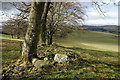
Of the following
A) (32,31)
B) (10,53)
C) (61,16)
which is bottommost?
(10,53)

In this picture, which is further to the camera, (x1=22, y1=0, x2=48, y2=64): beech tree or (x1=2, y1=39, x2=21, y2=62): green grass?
(x1=2, y1=39, x2=21, y2=62): green grass

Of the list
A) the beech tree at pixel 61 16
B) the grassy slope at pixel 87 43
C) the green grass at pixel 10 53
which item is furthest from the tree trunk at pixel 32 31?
the grassy slope at pixel 87 43

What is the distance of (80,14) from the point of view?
15.7 meters

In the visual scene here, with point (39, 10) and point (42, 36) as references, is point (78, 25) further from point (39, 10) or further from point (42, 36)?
point (39, 10)

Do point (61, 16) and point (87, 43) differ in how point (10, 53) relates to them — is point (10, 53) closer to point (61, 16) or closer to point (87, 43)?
point (61, 16)

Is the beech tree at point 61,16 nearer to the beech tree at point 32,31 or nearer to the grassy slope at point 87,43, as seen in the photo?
the grassy slope at point 87,43

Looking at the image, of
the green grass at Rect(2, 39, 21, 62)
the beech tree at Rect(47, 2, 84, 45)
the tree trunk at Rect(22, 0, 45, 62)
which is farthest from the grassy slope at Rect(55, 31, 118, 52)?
the tree trunk at Rect(22, 0, 45, 62)

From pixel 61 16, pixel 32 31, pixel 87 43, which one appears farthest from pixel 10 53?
pixel 87 43

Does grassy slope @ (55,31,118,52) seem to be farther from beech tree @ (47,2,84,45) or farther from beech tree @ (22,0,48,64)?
beech tree @ (22,0,48,64)

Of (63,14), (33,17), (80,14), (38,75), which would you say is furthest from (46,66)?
(80,14)

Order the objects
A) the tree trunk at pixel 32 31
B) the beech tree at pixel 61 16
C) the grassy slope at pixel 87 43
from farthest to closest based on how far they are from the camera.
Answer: the grassy slope at pixel 87 43
the beech tree at pixel 61 16
the tree trunk at pixel 32 31

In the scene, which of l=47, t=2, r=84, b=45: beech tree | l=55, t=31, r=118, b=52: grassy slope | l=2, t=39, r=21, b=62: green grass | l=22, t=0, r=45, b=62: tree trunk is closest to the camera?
l=22, t=0, r=45, b=62: tree trunk

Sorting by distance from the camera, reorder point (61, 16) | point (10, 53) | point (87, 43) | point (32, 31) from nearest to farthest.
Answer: point (32, 31)
point (10, 53)
point (61, 16)
point (87, 43)

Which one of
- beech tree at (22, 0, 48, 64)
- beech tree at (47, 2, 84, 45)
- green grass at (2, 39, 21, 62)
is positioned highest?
beech tree at (47, 2, 84, 45)
